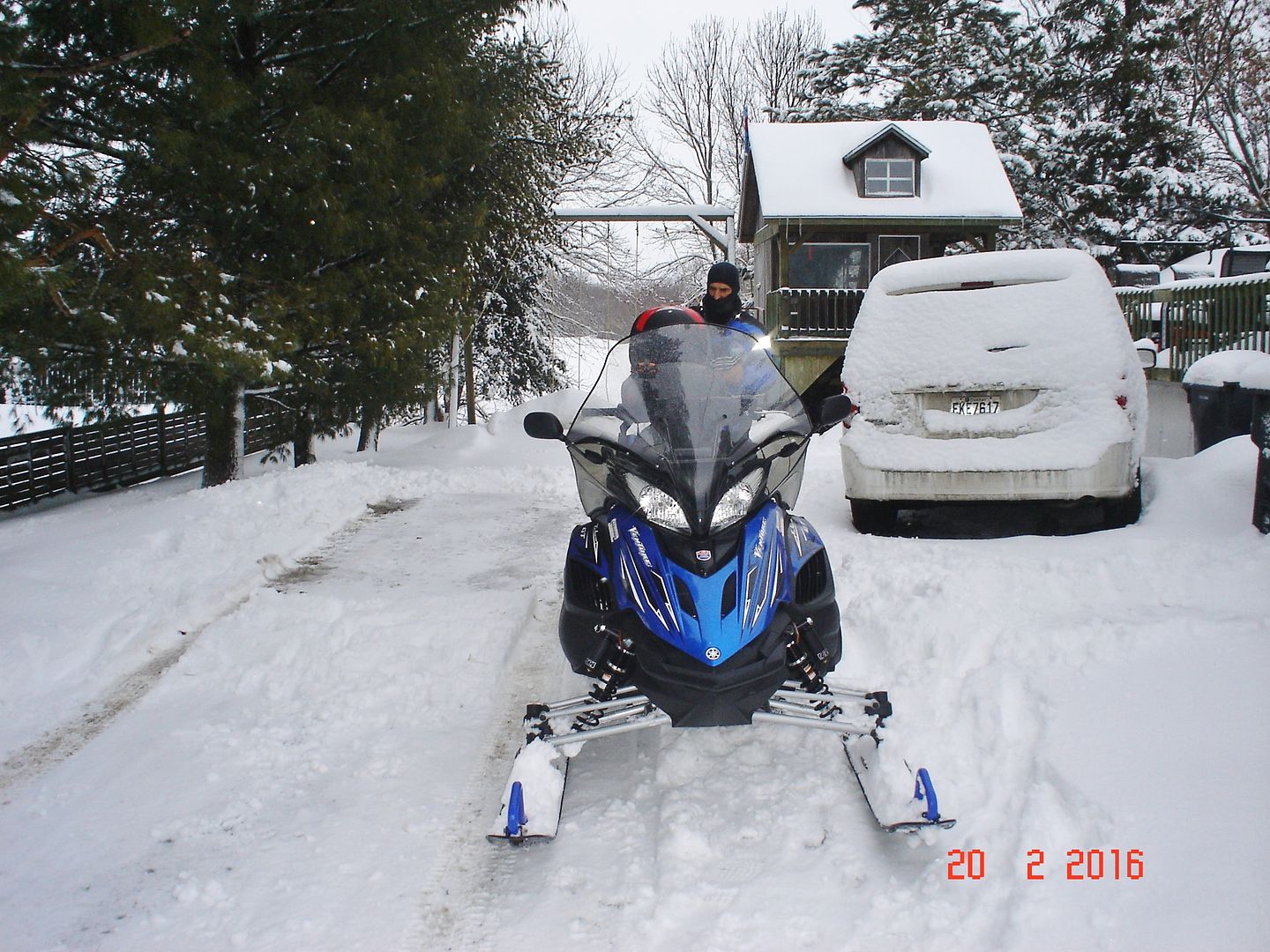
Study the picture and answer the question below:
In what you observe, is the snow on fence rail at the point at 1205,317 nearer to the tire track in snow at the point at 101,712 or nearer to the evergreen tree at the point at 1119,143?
the tire track in snow at the point at 101,712

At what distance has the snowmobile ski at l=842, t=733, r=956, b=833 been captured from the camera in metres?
2.79

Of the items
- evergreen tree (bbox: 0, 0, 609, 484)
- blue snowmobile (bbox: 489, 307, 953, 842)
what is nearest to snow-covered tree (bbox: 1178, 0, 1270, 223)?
evergreen tree (bbox: 0, 0, 609, 484)

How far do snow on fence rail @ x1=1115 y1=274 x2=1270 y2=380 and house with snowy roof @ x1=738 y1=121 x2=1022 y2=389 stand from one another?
37.0 ft

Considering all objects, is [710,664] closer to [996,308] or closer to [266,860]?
[266,860]

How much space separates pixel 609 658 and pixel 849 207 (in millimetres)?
23644

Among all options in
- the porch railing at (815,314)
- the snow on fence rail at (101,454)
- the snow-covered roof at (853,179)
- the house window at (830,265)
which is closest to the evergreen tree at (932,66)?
the snow-covered roof at (853,179)

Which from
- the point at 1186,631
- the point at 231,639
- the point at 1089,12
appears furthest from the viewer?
the point at 1089,12

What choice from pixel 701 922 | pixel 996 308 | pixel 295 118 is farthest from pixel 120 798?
pixel 295 118

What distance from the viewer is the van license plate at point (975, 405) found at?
5.66 metres

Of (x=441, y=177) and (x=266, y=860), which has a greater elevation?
(x=441, y=177)

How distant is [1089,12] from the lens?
28.5 m

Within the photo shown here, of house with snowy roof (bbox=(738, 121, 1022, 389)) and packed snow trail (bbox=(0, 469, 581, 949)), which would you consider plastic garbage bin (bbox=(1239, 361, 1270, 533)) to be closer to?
packed snow trail (bbox=(0, 469, 581, 949))

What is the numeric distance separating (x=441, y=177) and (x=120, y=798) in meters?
9.18

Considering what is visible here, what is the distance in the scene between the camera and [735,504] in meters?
3.14
